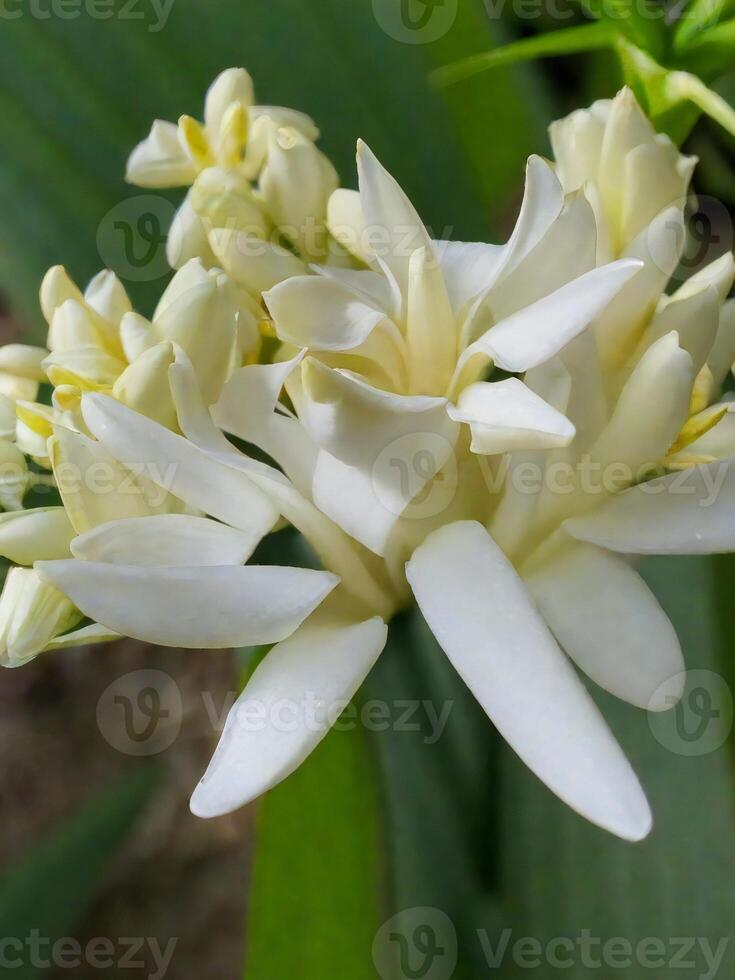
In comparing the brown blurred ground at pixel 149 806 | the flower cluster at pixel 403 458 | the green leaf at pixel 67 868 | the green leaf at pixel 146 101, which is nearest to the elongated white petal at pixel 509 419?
the flower cluster at pixel 403 458

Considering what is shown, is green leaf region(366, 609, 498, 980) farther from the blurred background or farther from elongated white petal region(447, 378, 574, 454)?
elongated white petal region(447, 378, 574, 454)

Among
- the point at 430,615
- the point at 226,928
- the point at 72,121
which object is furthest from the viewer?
the point at 226,928

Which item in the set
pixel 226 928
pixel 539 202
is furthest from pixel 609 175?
pixel 226 928

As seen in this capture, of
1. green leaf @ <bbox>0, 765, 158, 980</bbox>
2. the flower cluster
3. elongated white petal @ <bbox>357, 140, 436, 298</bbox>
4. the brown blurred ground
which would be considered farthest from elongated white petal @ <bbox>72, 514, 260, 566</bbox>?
the brown blurred ground

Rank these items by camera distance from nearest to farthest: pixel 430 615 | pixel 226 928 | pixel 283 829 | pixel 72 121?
pixel 430 615 → pixel 283 829 → pixel 72 121 → pixel 226 928

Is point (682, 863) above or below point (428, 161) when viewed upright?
below

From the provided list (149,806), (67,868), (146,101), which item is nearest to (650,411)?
(146,101)

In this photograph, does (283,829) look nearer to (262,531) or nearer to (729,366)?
(262,531)
